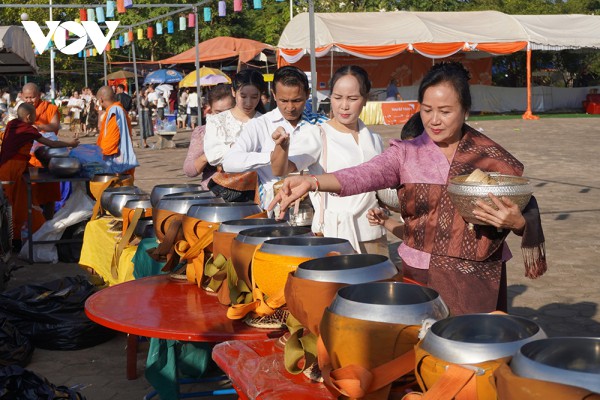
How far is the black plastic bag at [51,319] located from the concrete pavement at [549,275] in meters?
0.07

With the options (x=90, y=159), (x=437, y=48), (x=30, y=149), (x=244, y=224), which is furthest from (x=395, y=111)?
(x=244, y=224)

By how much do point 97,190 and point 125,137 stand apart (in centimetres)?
155

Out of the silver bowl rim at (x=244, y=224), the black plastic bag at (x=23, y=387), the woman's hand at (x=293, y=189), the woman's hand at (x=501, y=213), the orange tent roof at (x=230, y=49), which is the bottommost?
the black plastic bag at (x=23, y=387)

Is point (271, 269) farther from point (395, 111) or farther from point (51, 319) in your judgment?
point (395, 111)

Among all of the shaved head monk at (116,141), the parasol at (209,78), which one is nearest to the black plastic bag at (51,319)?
the shaved head monk at (116,141)

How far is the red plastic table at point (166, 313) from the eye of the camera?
8.18 ft

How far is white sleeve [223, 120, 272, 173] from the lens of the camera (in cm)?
399

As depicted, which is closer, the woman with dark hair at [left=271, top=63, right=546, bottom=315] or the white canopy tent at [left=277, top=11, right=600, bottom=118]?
the woman with dark hair at [left=271, top=63, right=546, bottom=315]

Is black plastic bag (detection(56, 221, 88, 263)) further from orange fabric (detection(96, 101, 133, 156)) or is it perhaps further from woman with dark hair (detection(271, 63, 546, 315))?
woman with dark hair (detection(271, 63, 546, 315))

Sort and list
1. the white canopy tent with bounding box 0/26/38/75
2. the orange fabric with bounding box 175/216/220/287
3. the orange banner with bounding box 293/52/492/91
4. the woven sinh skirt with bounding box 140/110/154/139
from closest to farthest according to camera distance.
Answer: the orange fabric with bounding box 175/216/220/287
the white canopy tent with bounding box 0/26/38/75
the woven sinh skirt with bounding box 140/110/154/139
the orange banner with bounding box 293/52/492/91

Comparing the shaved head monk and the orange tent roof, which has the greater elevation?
the orange tent roof

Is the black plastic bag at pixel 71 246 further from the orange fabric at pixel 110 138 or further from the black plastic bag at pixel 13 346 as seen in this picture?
the black plastic bag at pixel 13 346

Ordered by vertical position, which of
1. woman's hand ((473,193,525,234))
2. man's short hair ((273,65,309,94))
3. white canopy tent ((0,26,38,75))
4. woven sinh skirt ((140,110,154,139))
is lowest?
woven sinh skirt ((140,110,154,139))

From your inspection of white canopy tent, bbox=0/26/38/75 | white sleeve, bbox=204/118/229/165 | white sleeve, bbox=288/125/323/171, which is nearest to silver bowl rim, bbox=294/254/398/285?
white sleeve, bbox=288/125/323/171
